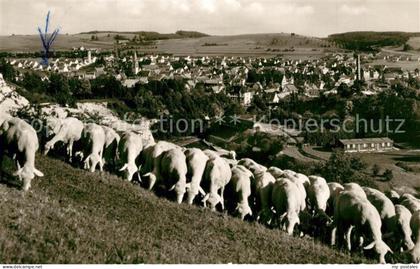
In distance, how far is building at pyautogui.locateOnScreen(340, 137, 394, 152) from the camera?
234 ft

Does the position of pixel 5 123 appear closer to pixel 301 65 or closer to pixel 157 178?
pixel 157 178

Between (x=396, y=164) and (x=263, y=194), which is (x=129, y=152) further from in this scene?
(x=396, y=164)

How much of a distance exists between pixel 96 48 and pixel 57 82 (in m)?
63.3

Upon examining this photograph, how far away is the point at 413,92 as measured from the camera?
101312 mm

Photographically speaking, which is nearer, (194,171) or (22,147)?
(22,147)

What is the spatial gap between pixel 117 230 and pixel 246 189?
5.13 m

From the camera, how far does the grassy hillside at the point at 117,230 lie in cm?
881

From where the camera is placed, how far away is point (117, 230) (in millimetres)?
10289

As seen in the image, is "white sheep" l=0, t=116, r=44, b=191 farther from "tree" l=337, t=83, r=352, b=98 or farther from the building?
"tree" l=337, t=83, r=352, b=98

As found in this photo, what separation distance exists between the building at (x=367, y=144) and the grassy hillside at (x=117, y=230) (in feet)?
195

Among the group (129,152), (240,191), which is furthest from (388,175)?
(129,152)

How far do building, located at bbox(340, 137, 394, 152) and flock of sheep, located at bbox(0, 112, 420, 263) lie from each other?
5569 cm

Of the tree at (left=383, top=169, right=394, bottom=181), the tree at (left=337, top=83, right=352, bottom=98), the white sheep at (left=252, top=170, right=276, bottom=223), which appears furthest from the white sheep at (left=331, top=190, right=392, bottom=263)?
the tree at (left=337, top=83, right=352, bottom=98)

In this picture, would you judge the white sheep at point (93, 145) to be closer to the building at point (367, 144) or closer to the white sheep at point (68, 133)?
the white sheep at point (68, 133)
